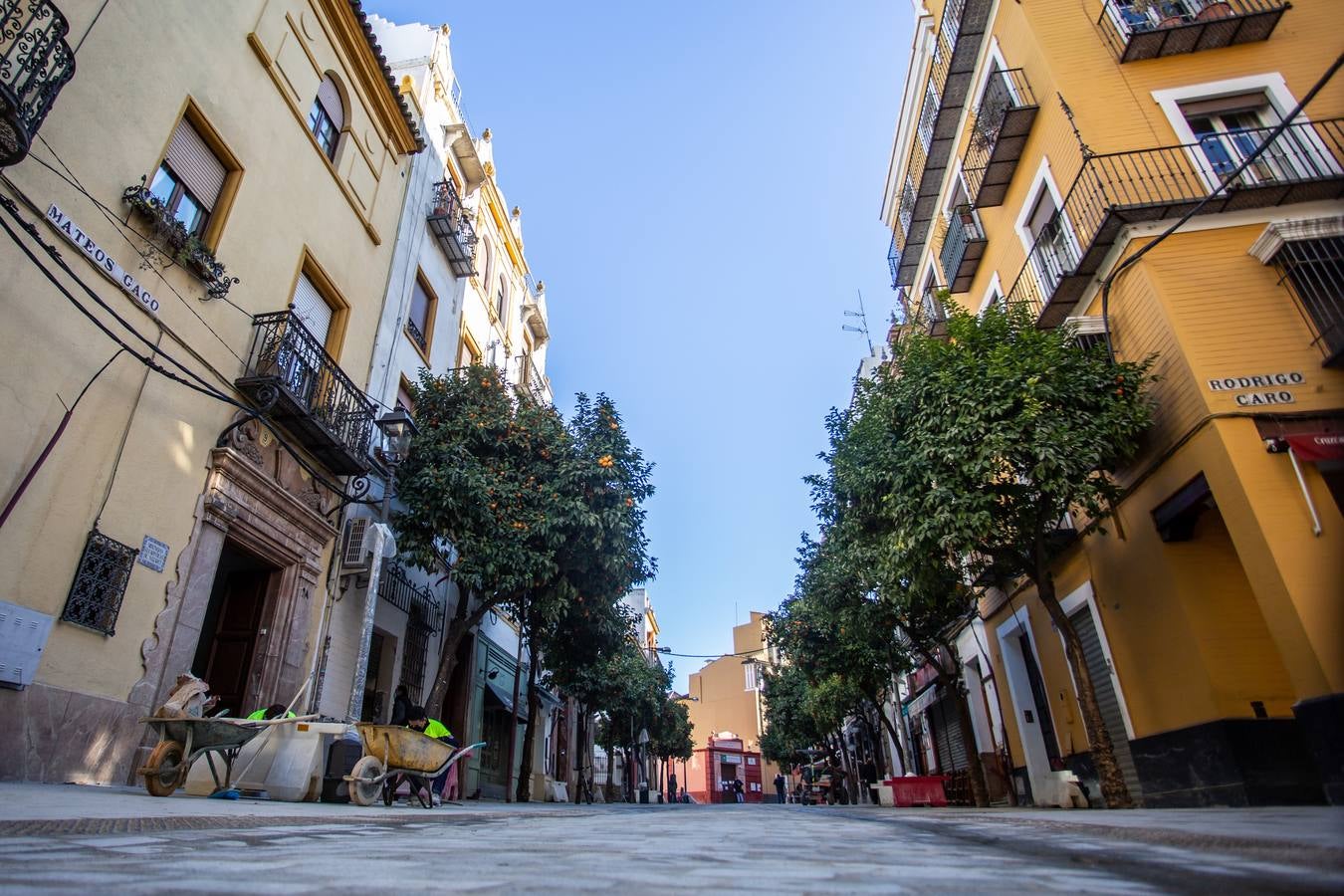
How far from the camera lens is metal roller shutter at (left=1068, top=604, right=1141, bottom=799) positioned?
435 inches

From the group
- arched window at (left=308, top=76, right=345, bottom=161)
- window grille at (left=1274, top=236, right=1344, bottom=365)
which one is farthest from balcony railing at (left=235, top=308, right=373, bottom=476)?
window grille at (left=1274, top=236, right=1344, bottom=365)

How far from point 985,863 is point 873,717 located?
32.7 metres

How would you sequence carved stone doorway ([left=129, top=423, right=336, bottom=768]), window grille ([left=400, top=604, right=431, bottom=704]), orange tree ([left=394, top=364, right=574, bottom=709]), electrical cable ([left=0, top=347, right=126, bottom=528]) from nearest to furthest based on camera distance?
electrical cable ([left=0, top=347, right=126, bottom=528]) < carved stone doorway ([left=129, top=423, right=336, bottom=768]) < orange tree ([left=394, top=364, right=574, bottom=709]) < window grille ([left=400, top=604, right=431, bottom=704])

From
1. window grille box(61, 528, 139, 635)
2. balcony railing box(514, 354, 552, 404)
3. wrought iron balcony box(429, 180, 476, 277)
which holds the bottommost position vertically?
window grille box(61, 528, 139, 635)

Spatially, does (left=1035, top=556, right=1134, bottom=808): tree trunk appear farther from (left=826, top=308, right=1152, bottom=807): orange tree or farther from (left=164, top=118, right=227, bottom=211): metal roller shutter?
(left=164, top=118, right=227, bottom=211): metal roller shutter

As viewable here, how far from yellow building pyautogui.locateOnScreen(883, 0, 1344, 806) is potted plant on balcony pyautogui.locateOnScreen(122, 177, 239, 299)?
1196cm

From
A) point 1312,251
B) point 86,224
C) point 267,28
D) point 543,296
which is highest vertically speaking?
point 543,296

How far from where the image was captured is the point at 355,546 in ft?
37.8

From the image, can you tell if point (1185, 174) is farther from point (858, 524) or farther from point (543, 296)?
point (543, 296)

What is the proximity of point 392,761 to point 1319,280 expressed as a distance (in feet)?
43.3

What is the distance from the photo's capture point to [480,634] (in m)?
18.5

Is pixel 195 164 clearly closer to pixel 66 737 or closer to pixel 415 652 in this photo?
pixel 66 737

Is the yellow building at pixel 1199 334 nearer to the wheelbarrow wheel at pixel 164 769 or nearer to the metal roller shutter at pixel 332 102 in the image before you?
the wheelbarrow wheel at pixel 164 769

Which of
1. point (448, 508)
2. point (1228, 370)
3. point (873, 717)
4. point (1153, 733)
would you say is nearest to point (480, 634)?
point (448, 508)
